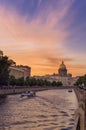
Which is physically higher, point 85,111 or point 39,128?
point 85,111

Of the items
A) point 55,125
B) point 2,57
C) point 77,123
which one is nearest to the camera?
point 77,123

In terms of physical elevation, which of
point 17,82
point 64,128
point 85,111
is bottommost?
point 64,128

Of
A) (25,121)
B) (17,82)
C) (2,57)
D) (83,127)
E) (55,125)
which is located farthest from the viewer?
(17,82)

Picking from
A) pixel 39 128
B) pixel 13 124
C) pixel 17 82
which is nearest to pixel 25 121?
pixel 13 124

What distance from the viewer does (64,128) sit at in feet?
102

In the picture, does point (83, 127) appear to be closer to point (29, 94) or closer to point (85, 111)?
point (85, 111)

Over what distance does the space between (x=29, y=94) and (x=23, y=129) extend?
76.9 meters

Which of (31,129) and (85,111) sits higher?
(85,111)

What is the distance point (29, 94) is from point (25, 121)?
231 ft

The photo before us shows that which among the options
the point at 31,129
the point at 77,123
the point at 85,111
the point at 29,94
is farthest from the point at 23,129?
the point at 29,94

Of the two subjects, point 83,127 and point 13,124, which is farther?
point 13,124

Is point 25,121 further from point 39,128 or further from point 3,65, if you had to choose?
Answer: point 3,65

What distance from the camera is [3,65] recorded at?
364ft

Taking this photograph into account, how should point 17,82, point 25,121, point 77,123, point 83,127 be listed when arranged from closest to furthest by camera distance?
point 83,127
point 77,123
point 25,121
point 17,82
